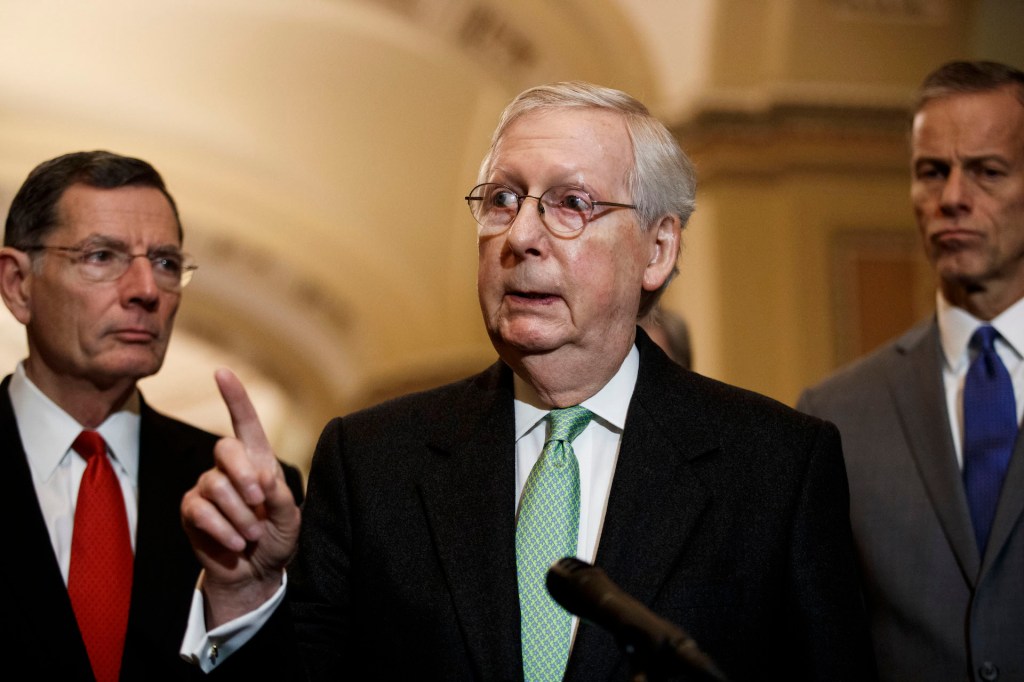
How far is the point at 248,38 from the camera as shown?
984 centimetres

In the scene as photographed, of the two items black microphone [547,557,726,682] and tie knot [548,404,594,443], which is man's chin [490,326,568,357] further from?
black microphone [547,557,726,682]

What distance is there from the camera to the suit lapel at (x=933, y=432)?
9.14ft

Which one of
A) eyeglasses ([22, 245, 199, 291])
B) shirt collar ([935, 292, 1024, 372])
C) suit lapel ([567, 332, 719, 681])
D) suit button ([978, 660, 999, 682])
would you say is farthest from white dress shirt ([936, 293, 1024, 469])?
eyeglasses ([22, 245, 199, 291])

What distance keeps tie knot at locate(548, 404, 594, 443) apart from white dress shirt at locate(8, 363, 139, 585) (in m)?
1.10

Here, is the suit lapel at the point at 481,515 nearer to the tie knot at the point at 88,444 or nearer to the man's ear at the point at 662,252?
the man's ear at the point at 662,252

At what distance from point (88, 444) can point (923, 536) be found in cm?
185

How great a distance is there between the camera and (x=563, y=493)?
2.14 metres

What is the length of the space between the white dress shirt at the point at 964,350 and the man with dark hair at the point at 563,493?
35.3 inches

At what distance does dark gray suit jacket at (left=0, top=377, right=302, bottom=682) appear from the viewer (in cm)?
252

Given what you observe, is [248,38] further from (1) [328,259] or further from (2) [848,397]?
(2) [848,397]

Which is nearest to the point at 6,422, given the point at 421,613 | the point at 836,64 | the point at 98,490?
the point at 98,490

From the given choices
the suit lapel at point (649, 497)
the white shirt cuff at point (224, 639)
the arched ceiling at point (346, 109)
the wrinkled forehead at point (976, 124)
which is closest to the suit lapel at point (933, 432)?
the wrinkled forehead at point (976, 124)

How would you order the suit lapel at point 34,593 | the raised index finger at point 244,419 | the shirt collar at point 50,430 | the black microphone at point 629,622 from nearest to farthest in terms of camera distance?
1. the black microphone at point 629,622
2. the raised index finger at point 244,419
3. the suit lapel at point 34,593
4. the shirt collar at point 50,430

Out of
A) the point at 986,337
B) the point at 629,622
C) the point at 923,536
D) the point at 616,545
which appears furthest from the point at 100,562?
the point at 986,337
